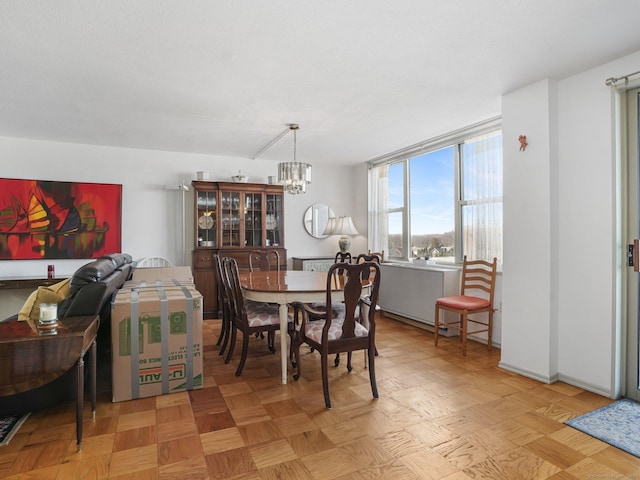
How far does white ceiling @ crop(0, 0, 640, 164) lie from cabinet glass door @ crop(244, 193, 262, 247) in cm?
149

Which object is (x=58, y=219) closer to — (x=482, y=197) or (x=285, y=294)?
(x=285, y=294)

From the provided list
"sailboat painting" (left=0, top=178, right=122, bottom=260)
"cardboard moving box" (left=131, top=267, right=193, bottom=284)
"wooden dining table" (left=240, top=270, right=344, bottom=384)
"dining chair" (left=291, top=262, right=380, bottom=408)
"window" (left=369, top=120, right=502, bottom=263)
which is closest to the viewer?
"dining chair" (left=291, top=262, right=380, bottom=408)

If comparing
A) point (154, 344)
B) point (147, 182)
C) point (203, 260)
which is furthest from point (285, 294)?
point (147, 182)

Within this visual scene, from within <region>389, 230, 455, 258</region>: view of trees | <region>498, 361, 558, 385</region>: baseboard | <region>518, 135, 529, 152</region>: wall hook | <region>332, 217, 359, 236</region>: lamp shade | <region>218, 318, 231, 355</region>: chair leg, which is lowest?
<region>498, 361, 558, 385</region>: baseboard

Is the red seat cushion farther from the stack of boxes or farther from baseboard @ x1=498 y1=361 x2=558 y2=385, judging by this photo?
the stack of boxes

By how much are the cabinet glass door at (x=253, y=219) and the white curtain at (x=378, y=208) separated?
1782 millimetres

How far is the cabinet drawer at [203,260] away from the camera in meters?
5.11

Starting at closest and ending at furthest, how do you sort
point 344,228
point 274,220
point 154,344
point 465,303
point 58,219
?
point 154,344 < point 465,303 < point 58,219 < point 344,228 < point 274,220

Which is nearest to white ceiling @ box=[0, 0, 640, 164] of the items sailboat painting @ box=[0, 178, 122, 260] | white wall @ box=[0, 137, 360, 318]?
white wall @ box=[0, 137, 360, 318]

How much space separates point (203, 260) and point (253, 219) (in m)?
0.93

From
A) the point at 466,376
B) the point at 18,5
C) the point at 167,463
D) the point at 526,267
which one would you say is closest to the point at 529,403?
the point at 466,376

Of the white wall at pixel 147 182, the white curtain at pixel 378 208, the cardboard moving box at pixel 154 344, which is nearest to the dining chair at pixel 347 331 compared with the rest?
the cardboard moving box at pixel 154 344

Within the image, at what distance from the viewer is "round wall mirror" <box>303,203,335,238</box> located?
616 centimetres

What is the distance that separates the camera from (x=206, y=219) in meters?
5.29
